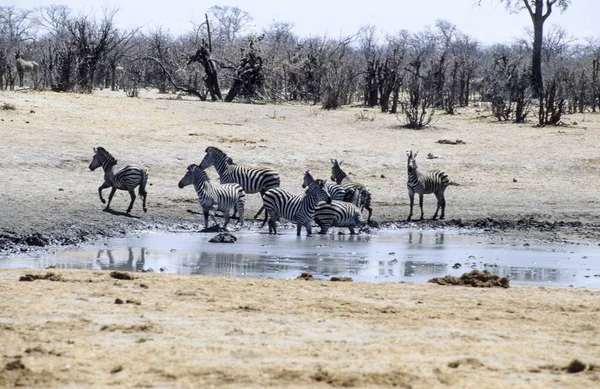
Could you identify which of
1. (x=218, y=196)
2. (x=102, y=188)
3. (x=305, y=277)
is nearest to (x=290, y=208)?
(x=218, y=196)

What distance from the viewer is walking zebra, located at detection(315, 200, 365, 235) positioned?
53.1 ft

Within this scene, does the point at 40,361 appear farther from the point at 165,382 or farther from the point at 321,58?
the point at 321,58

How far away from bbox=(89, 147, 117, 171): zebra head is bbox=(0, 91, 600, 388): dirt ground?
387 millimetres

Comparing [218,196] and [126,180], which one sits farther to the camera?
[126,180]

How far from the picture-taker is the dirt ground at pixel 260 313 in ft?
20.8

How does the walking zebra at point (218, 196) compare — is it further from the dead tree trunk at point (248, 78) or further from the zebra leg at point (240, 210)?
the dead tree trunk at point (248, 78)

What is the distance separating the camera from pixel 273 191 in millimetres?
16141

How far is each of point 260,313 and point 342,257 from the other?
16.9 feet

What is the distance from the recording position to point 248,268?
12.0 metres

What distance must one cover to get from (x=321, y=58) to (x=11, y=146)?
721 inches

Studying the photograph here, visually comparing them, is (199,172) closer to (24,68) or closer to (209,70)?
(209,70)

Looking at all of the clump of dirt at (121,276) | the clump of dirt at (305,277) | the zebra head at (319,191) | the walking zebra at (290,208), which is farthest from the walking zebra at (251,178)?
the clump of dirt at (121,276)

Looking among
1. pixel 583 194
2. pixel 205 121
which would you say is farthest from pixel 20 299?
pixel 205 121

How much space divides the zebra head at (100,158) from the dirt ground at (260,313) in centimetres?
39
